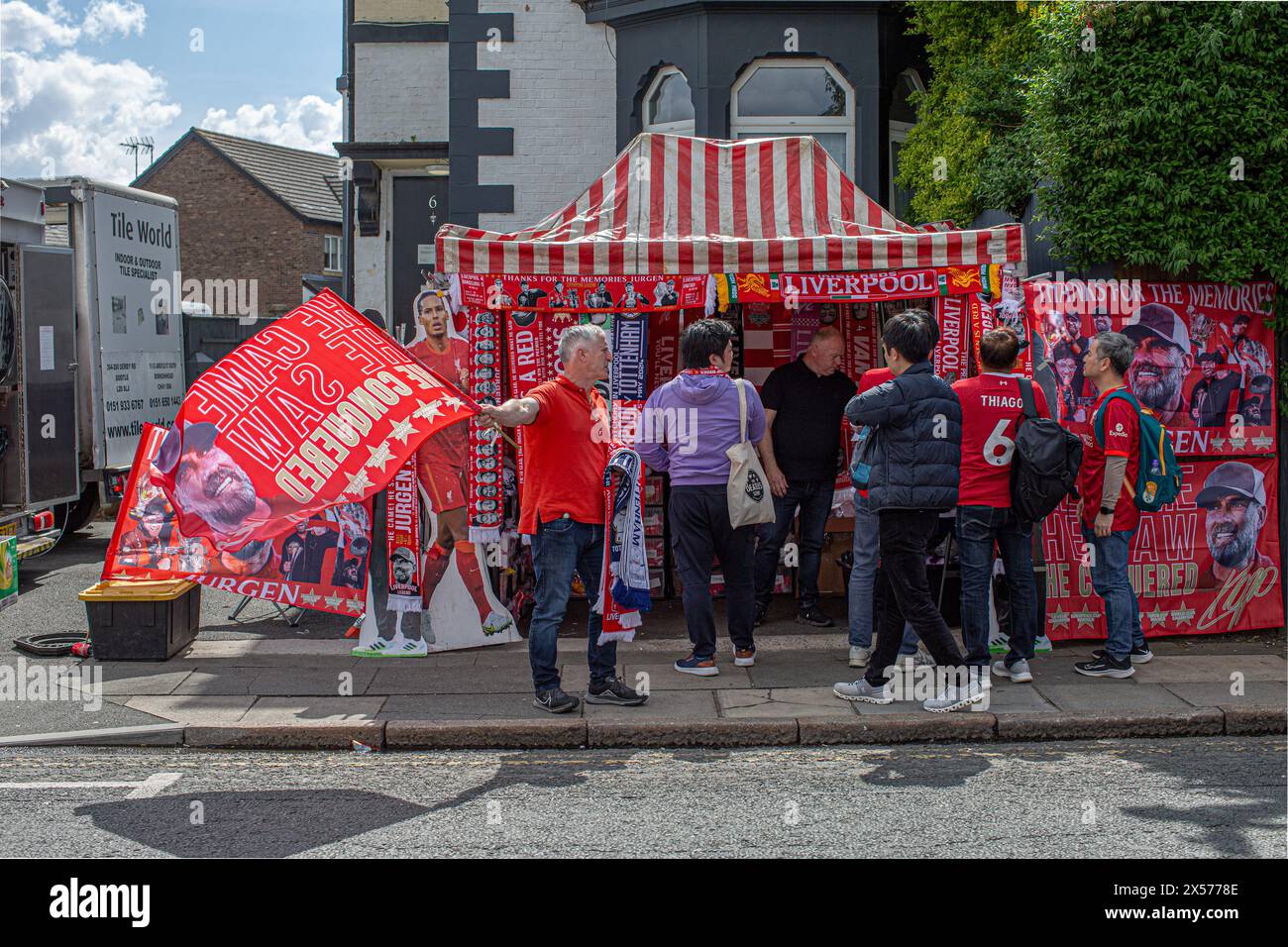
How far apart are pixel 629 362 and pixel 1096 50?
3658 millimetres

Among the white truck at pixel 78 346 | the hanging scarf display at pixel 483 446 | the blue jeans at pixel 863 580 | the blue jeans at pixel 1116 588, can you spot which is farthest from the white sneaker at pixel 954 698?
the white truck at pixel 78 346

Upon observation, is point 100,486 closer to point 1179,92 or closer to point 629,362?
point 629,362

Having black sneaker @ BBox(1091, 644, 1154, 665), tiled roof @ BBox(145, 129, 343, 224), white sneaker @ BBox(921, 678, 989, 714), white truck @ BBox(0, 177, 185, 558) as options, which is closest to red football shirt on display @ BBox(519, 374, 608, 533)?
white sneaker @ BBox(921, 678, 989, 714)

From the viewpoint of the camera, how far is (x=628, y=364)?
9.16m

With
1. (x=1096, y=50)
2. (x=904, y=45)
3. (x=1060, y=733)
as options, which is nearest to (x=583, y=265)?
(x=1096, y=50)

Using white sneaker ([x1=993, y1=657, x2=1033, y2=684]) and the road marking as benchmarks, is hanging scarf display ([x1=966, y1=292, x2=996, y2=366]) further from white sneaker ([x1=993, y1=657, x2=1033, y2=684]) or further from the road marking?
the road marking

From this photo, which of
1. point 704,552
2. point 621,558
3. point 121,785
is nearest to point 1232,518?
point 704,552

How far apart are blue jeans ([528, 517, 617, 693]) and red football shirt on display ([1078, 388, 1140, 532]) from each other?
2.90m

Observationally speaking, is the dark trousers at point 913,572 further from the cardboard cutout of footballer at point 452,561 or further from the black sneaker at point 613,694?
the cardboard cutout of footballer at point 452,561

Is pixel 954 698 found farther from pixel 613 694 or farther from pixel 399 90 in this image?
pixel 399 90

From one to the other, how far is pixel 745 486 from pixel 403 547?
2355 millimetres

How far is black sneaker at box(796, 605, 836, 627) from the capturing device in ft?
30.0

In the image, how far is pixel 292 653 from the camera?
27.8ft

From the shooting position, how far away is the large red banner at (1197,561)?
27.6 feet
